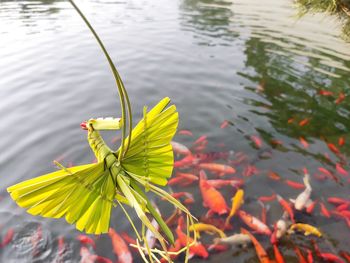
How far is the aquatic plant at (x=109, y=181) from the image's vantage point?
1.40 meters

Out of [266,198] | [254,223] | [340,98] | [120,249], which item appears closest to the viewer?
[120,249]

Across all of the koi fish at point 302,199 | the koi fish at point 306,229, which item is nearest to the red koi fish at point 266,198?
the koi fish at point 302,199

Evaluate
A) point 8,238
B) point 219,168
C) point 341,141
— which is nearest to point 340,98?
point 341,141

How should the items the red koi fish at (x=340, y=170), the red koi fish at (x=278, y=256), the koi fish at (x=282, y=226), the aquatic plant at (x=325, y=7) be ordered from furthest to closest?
the aquatic plant at (x=325, y=7) → the red koi fish at (x=340, y=170) → the koi fish at (x=282, y=226) → the red koi fish at (x=278, y=256)

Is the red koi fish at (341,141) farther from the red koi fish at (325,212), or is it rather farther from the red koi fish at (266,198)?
the red koi fish at (266,198)

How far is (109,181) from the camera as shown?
1.55m

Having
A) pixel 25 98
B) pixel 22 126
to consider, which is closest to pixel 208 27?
pixel 25 98

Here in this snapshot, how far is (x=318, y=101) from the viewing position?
29.0 feet

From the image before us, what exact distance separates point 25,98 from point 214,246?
783 cm

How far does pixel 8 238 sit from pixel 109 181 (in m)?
4.68

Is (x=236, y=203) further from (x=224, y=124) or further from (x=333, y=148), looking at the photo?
(x=333, y=148)

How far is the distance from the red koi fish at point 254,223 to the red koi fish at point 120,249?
2034 millimetres

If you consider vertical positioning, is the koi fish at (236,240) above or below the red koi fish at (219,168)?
above

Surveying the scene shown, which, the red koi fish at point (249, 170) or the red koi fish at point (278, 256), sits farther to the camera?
the red koi fish at point (249, 170)
